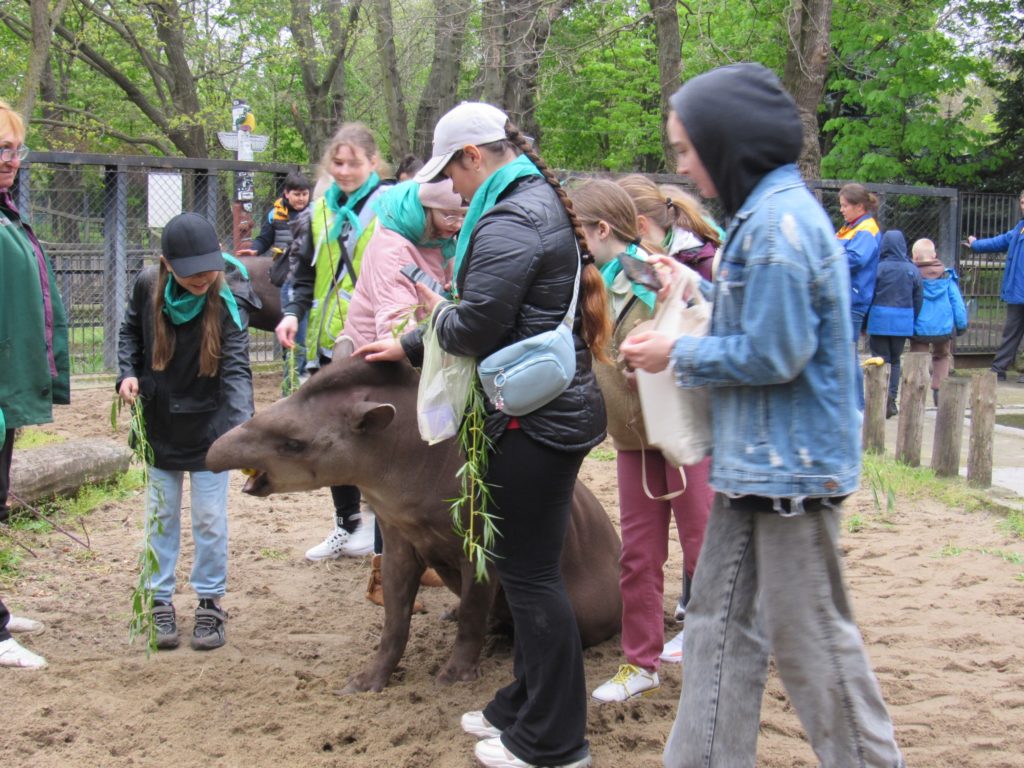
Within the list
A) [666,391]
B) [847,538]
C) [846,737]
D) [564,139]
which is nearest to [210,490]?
[666,391]

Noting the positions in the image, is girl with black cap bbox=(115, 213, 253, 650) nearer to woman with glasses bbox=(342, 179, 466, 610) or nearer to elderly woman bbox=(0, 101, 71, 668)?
elderly woman bbox=(0, 101, 71, 668)

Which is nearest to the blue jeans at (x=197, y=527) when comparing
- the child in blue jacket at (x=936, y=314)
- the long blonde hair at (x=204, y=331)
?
the long blonde hair at (x=204, y=331)

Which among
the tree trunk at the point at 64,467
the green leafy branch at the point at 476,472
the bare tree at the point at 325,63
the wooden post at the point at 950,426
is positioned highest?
the bare tree at the point at 325,63

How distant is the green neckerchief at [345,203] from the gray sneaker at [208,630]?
1786 mm

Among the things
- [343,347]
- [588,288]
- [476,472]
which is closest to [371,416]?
[343,347]

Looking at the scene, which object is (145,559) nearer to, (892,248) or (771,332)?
(771,332)

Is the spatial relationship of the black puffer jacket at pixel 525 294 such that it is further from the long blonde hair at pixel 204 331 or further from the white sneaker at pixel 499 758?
the long blonde hair at pixel 204 331

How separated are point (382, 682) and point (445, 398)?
4.59ft

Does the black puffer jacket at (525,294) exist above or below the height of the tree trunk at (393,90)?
below

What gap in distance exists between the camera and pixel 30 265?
440 centimetres

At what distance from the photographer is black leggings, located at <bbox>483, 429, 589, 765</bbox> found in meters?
3.24

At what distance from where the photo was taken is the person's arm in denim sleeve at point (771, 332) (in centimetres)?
253

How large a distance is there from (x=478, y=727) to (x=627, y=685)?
2.21ft

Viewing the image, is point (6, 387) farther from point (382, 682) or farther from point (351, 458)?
point (382, 682)
